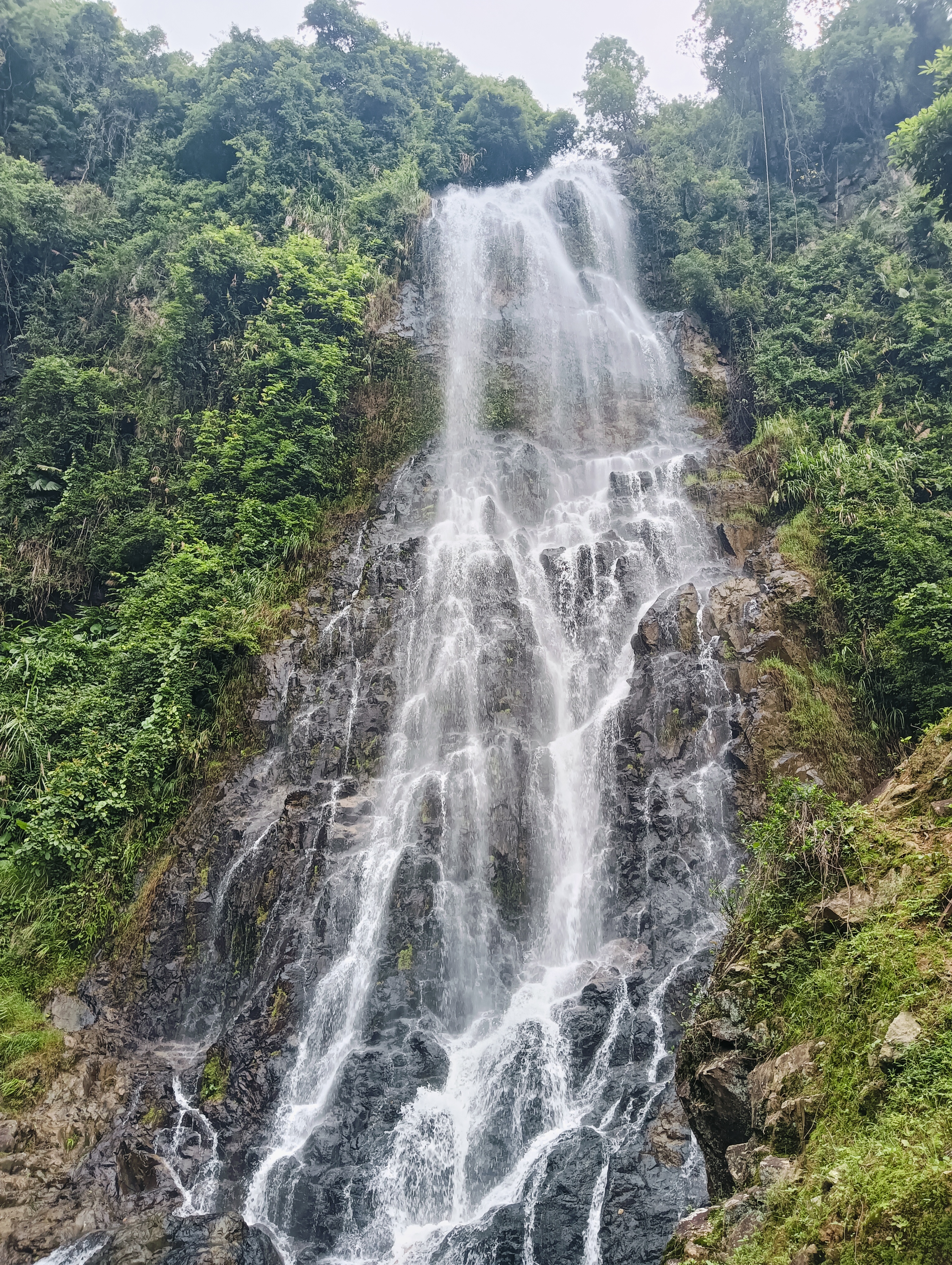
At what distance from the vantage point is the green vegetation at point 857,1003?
3059 millimetres

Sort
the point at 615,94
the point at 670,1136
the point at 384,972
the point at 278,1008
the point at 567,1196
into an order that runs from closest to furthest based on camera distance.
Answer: the point at 567,1196 → the point at 670,1136 → the point at 278,1008 → the point at 384,972 → the point at 615,94

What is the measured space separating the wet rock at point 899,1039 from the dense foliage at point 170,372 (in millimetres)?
10670

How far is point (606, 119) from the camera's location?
28359mm

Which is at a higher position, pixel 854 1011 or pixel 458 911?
pixel 854 1011

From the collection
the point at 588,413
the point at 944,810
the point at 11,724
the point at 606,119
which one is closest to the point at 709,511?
the point at 588,413

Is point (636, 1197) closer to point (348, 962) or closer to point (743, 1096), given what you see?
point (743, 1096)

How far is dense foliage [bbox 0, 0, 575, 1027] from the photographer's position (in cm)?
1180

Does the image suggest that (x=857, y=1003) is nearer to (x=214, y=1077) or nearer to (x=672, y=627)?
(x=214, y=1077)

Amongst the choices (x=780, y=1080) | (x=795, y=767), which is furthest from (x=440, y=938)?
(x=780, y=1080)

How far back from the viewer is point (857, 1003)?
4.42m

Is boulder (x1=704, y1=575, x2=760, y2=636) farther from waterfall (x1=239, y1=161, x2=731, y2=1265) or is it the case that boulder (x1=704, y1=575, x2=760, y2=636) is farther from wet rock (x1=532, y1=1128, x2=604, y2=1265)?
wet rock (x1=532, y1=1128, x2=604, y2=1265)

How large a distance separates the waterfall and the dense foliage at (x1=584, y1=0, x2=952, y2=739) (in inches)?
100

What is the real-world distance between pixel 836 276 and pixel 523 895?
19.6 meters

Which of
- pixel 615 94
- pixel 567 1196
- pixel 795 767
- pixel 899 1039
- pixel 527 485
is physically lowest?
pixel 567 1196
